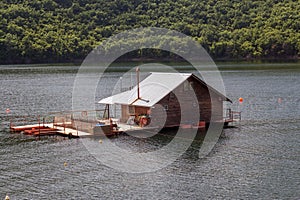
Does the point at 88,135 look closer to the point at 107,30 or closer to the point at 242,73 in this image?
the point at 242,73

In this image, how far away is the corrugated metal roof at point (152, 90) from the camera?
175 ft

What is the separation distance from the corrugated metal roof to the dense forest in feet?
385

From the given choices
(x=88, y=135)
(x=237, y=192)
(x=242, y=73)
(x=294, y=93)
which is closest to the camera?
(x=237, y=192)

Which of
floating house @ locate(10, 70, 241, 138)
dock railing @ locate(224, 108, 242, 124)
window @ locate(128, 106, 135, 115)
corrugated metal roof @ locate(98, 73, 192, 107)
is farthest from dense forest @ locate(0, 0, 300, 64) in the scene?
window @ locate(128, 106, 135, 115)

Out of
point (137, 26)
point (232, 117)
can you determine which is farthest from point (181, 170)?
point (137, 26)

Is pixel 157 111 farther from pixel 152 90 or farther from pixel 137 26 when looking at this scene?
pixel 137 26

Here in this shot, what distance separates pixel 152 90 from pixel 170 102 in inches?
98.4

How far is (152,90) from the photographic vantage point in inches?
2170

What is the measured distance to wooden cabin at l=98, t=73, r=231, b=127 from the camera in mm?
53156

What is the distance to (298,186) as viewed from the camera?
35.1m

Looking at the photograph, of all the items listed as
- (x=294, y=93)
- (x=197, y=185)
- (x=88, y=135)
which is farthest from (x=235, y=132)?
(x=294, y=93)

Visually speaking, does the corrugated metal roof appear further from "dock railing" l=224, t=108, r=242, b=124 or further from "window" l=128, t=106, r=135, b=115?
"dock railing" l=224, t=108, r=242, b=124

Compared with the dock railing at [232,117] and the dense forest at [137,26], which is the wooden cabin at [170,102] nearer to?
the dock railing at [232,117]

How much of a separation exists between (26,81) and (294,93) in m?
53.7
